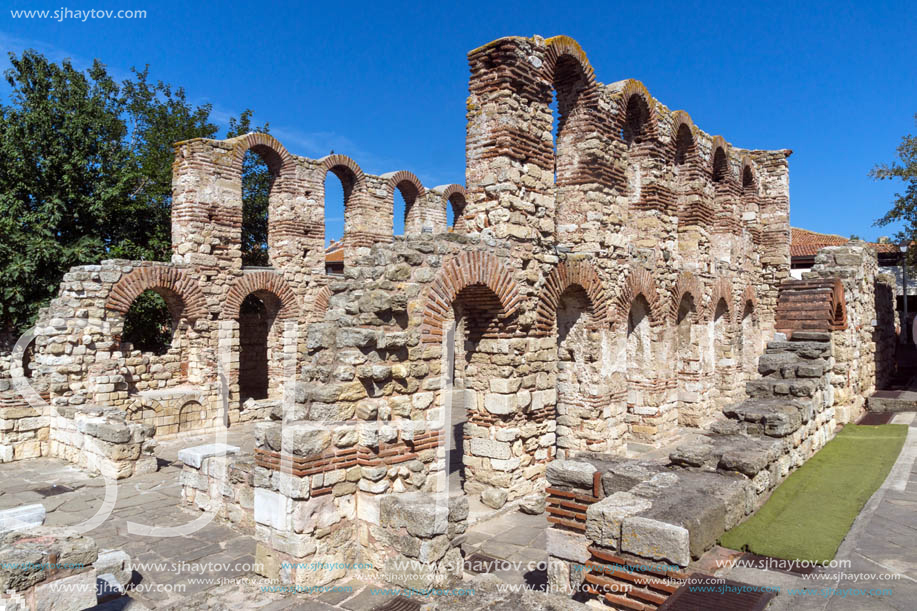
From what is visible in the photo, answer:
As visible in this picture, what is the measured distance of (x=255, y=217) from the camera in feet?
66.6

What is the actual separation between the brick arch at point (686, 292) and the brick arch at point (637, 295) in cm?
62

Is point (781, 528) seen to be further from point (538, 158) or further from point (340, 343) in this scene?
point (538, 158)

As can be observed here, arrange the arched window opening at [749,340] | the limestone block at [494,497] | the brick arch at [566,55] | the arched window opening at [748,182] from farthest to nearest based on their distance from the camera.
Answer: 1. the arched window opening at [749,340]
2. the arched window opening at [748,182]
3. the brick arch at [566,55]
4. the limestone block at [494,497]

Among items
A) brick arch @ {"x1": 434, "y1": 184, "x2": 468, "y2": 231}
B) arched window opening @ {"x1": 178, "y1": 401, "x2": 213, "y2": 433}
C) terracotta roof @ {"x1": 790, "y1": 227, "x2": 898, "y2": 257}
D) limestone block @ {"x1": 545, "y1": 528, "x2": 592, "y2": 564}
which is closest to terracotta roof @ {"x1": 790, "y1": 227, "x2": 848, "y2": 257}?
terracotta roof @ {"x1": 790, "y1": 227, "x2": 898, "y2": 257}

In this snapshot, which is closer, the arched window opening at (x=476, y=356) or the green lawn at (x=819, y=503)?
the green lawn at (x=819, y=503)

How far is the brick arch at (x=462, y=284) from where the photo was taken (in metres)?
6.48

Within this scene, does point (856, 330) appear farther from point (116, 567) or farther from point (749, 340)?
point (116, 567)

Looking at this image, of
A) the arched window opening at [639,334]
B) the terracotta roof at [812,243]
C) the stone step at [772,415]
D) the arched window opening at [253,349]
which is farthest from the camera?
the terracotta roof at [812,243]

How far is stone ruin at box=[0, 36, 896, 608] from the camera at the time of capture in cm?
530

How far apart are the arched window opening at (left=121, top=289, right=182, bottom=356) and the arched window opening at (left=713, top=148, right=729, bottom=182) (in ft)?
46.5

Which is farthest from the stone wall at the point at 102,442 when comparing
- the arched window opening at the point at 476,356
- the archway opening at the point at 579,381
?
the archway opening at the point at 579,381

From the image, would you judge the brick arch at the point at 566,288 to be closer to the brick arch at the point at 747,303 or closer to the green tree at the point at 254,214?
the brick arch at the point at 747,303

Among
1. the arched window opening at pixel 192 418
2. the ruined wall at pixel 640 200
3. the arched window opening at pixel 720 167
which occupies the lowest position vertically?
the arched window opening at pixel 192 418

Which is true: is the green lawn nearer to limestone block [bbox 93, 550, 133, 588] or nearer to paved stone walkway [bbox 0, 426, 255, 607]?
paved stone walkway [bbox 0, 426, 255, 607]
